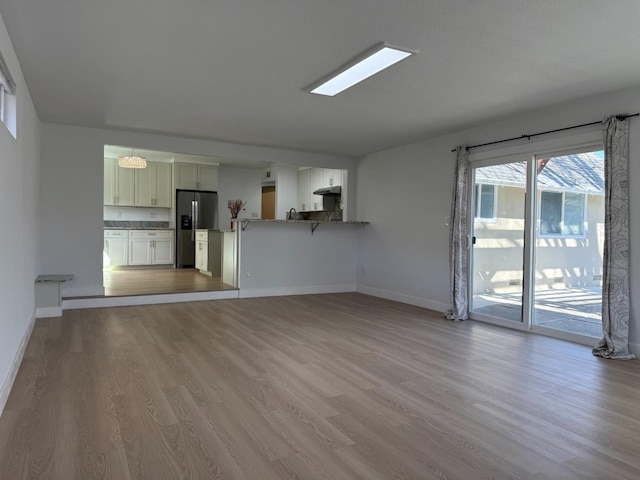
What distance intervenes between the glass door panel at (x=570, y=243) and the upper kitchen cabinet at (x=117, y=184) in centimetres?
797

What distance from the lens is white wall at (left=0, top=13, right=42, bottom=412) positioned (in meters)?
2.56

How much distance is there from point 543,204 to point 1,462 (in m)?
4.78

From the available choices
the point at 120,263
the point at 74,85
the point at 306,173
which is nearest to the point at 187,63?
the point at 74,85

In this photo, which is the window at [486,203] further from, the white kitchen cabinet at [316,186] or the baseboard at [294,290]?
the white kitchen cabinet at [316,186]

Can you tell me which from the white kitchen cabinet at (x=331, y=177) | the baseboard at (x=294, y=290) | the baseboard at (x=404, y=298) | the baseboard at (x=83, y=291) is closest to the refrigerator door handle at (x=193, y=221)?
the white kitchen cabinet at (x=331, y=177)

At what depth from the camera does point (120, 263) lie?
29.5 ft

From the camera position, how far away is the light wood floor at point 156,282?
610 cm

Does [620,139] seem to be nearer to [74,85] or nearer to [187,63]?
[187,63]

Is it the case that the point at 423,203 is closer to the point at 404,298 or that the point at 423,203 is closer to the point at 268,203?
the point at 404,298

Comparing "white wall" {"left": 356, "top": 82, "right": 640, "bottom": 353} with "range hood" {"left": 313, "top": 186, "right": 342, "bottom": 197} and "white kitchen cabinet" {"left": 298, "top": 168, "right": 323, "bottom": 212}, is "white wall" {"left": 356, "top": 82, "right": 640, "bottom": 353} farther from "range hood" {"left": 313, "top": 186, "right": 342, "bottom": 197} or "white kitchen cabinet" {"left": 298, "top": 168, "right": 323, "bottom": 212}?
"white kitchen cabinet" {"left": 298, "top": 168, "right": 323, "bottom": 212}

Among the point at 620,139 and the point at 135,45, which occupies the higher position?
the point at 135,45

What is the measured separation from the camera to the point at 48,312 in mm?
4832

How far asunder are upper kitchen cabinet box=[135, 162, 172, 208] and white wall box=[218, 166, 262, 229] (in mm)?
1156

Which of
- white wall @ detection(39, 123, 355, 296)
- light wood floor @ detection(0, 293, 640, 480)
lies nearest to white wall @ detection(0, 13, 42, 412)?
light wood floor @ detection(0, 293, 640, 480)
